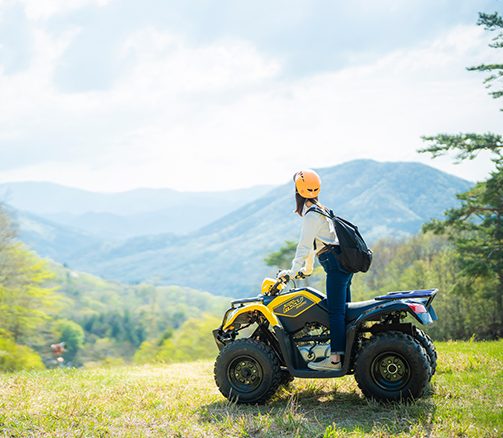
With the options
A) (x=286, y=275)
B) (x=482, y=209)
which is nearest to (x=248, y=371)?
(x=286, y=275)

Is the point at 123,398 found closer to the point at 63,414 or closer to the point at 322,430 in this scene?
the point at 63,414

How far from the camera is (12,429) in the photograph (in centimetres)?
603

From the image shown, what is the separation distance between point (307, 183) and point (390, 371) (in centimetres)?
224

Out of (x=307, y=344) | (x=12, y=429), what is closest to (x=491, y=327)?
(x=307, y=344)

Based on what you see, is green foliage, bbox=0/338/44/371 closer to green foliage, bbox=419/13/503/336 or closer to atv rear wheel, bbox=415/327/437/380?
green foliage, bbox=419/13/503/336

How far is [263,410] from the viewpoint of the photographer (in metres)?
6.86

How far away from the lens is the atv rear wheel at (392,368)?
6.52 m

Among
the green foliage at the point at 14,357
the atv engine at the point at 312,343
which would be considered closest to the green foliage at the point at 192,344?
the green foliage at the point at 14,357

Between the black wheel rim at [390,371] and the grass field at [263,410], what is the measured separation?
248mm

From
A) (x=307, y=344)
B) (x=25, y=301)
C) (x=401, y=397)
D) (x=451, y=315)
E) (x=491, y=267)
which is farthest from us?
(x=25, y=301)

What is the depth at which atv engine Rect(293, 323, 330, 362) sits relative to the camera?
7.11 meters

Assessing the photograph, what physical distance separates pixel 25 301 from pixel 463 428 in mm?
42007

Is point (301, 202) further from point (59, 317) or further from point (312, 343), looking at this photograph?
point (59, 317)

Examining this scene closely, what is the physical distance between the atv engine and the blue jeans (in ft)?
0.75
